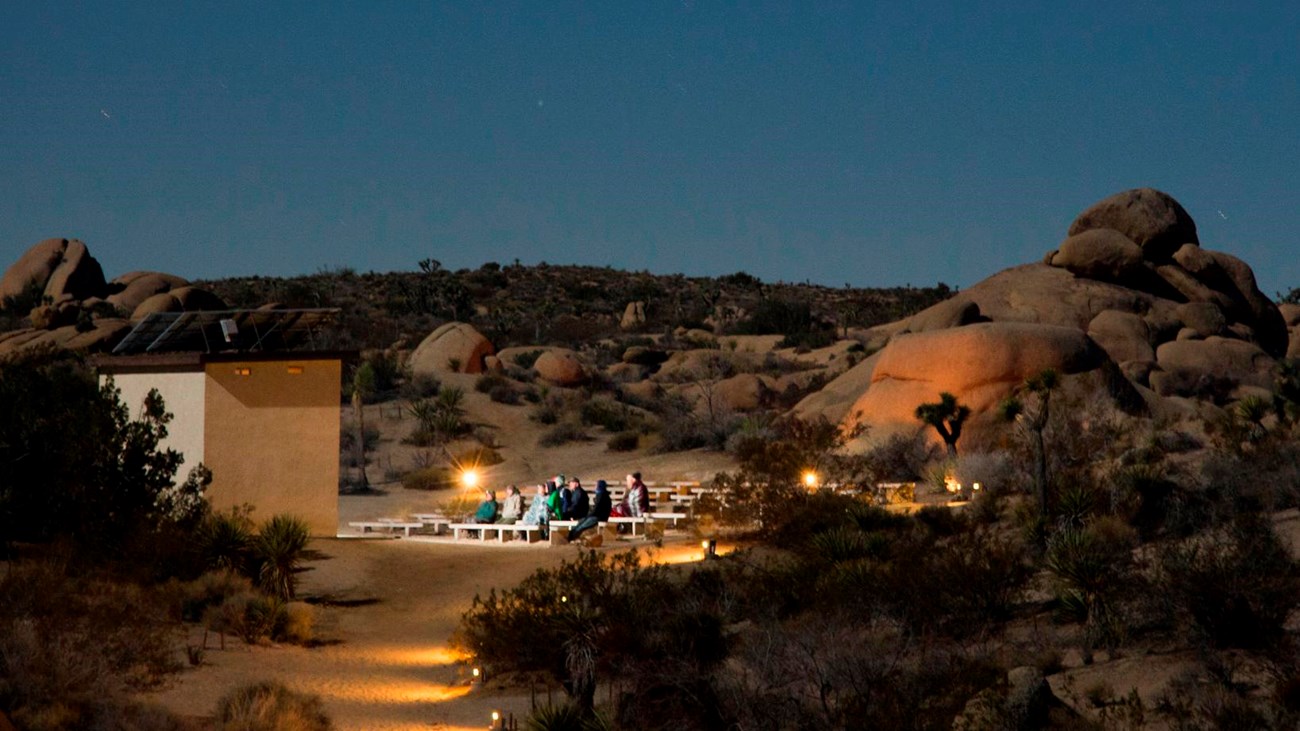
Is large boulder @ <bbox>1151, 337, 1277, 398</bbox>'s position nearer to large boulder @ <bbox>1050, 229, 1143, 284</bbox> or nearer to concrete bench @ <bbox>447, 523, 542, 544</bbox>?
large boulder @ <bbox>1050, 229, 1143, 284</bbox>

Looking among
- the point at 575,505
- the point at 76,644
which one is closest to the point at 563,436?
the point at 575,505

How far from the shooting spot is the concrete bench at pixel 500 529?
22.5 meters

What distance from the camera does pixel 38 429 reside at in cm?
1756

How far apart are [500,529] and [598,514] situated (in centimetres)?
171

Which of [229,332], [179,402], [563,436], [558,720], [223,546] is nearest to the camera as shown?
[558,720]

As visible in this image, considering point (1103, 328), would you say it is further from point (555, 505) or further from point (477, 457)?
point (555, 505)

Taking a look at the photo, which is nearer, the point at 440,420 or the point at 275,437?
the point at 275,437

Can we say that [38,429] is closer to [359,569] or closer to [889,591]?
[359,569]

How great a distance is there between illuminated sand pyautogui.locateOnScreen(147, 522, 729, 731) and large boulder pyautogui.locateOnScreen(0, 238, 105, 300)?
154ft

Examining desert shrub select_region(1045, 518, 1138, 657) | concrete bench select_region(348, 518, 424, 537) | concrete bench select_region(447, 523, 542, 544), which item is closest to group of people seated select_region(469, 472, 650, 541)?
concrete bench select_region(447, 523, 542, 544)

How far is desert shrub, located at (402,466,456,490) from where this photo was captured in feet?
110

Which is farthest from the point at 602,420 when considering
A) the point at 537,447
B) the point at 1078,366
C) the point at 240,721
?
the point at 240,721

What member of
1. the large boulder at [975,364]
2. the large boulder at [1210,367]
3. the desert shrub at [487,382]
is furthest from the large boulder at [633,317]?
the large boulder at [975,364]

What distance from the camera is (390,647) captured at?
50.6 feet
